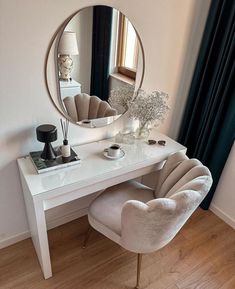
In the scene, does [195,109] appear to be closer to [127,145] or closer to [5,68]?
[127,145]

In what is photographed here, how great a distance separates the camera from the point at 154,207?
1.04 m

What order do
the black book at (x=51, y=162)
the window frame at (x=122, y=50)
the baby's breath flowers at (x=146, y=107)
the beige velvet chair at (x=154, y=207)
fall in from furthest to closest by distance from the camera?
the baby's breath flowers at (x=146, y=107), the window frame at (x=122, y=50), the black book at (x=51, y=162), the beige velvet chair at (x=154, y=207)

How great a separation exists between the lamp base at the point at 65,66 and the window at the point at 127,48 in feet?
1.25

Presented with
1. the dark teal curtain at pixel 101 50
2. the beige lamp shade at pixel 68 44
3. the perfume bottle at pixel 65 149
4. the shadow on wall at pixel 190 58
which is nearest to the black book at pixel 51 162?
the perfume bottle at pixel 65 149

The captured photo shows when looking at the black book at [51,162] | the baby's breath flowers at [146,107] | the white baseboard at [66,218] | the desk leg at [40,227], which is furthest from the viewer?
the white baseboard at [66,218]

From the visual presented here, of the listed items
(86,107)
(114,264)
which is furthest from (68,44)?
(114,264)

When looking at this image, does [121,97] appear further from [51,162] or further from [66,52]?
[51,162]

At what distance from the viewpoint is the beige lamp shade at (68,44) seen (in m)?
1.27

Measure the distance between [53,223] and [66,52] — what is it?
1297 mm

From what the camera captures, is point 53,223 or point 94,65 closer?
point 94,65

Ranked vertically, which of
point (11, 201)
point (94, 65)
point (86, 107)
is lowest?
point (11, 201)

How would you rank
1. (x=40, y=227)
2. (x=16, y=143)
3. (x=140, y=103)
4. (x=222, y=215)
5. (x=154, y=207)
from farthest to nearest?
(x=222, y=215)
(x=140, y=103)
(x=16, y=143)
(x=40, y=227)
(x=154, y=207)

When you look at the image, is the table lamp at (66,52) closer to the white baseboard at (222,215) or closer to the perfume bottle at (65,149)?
the perfume bottle at (65,149)

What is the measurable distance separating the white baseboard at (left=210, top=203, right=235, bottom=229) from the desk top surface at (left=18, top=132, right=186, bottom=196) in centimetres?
81
